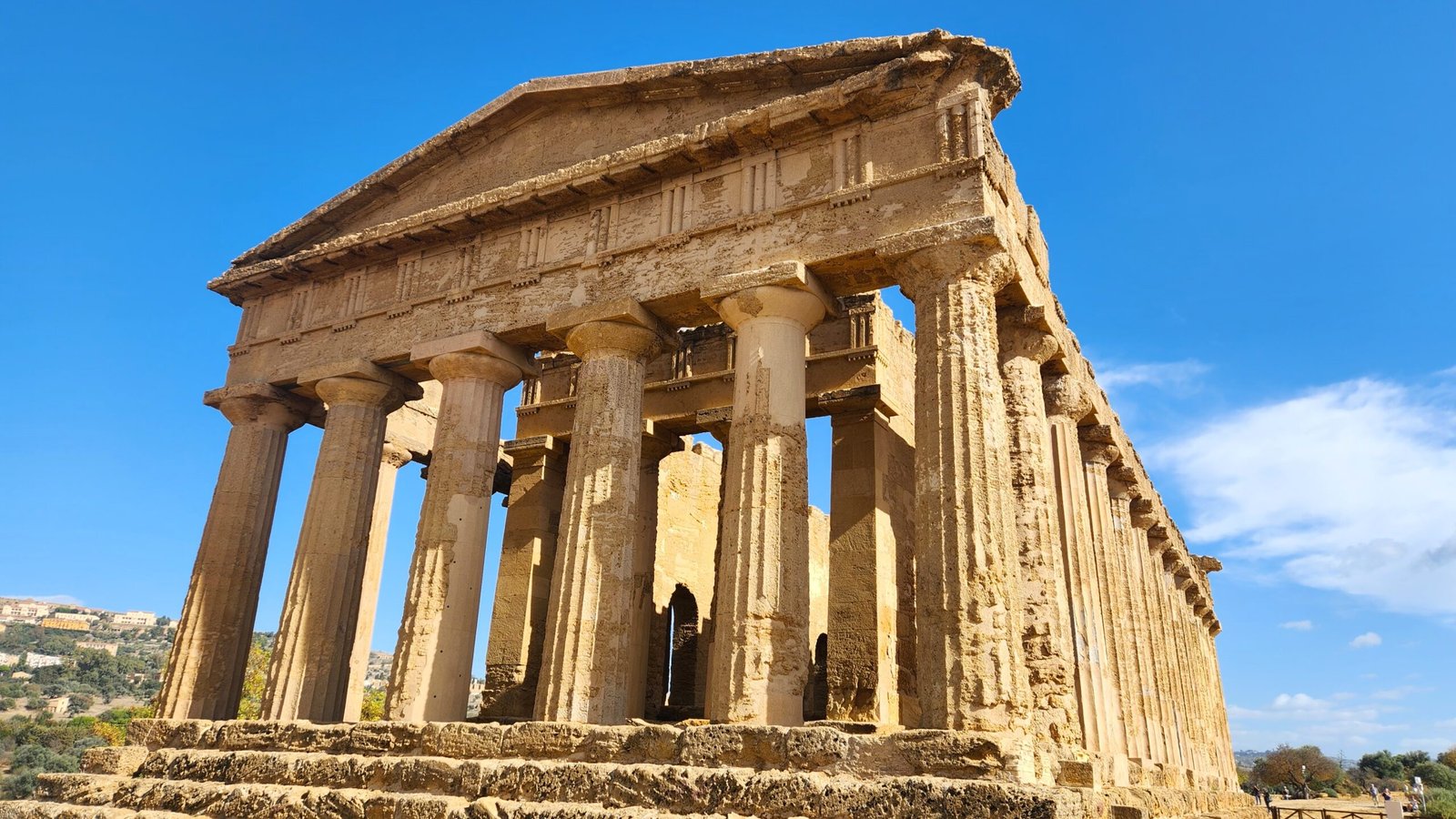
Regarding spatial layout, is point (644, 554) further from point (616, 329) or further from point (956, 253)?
point (956, 253)

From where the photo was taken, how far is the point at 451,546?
1229cm

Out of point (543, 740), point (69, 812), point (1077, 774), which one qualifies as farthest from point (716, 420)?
point (69, 812)

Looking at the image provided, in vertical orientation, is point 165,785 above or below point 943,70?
below

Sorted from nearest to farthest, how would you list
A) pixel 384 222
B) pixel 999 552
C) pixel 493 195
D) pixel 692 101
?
pixel 999 552, pixel 692 101, pixel 493 195, pixel 384 222

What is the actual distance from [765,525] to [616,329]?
138 inches

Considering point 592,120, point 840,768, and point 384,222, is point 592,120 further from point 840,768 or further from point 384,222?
point 840,768

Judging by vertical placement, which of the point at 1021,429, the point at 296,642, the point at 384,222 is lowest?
the point at 296,642

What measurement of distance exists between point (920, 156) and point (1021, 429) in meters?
3.29

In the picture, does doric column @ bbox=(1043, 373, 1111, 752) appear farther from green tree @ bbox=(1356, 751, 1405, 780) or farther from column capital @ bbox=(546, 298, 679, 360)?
green tree @ bbox=(1356, 751, 1405, 780)

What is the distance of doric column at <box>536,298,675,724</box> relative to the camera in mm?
10547

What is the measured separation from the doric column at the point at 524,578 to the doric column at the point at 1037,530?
26.1 feet

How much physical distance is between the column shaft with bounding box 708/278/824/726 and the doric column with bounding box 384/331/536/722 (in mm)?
3685

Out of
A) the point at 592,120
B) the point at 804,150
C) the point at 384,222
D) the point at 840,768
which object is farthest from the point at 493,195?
the point at 840,768

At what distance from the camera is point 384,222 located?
1527 centimetres
